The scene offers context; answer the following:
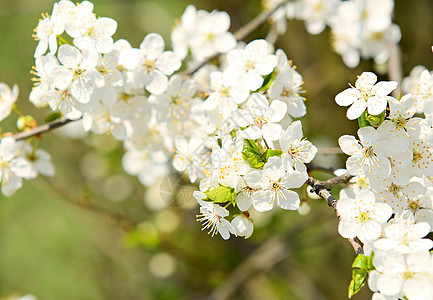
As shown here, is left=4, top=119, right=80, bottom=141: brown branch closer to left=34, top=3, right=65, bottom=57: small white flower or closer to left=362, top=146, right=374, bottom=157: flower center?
left=34, top=3, right=65, bottom=57: small white flower

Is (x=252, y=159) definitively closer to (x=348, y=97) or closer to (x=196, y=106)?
(x=348, y=97)

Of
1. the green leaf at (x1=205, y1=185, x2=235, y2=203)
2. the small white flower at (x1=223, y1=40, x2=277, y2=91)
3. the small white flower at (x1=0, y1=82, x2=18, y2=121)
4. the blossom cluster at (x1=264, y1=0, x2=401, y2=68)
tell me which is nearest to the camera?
the green leaf at (x1=205, y1=185, x2=235, y2=203)

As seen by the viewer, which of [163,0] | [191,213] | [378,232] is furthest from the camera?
[163,0]

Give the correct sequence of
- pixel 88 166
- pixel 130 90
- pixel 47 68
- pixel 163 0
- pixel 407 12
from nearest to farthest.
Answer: pixel 47 68, pixel 130 90, pixel 407 12, pixel 88 166, pixel 163 0

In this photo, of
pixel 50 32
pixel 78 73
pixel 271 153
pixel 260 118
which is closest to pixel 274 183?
pixel 271 153

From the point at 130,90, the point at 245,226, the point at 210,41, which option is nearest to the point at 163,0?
the point at 210,41

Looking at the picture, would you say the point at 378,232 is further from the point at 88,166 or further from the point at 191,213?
the point at 88,166

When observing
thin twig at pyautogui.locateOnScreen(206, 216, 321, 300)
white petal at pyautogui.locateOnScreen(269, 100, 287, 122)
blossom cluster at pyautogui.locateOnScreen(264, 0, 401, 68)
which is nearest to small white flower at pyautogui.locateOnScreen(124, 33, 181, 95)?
white petal at pyautogui.locateOnScreen(269, 100, 287, 122)
